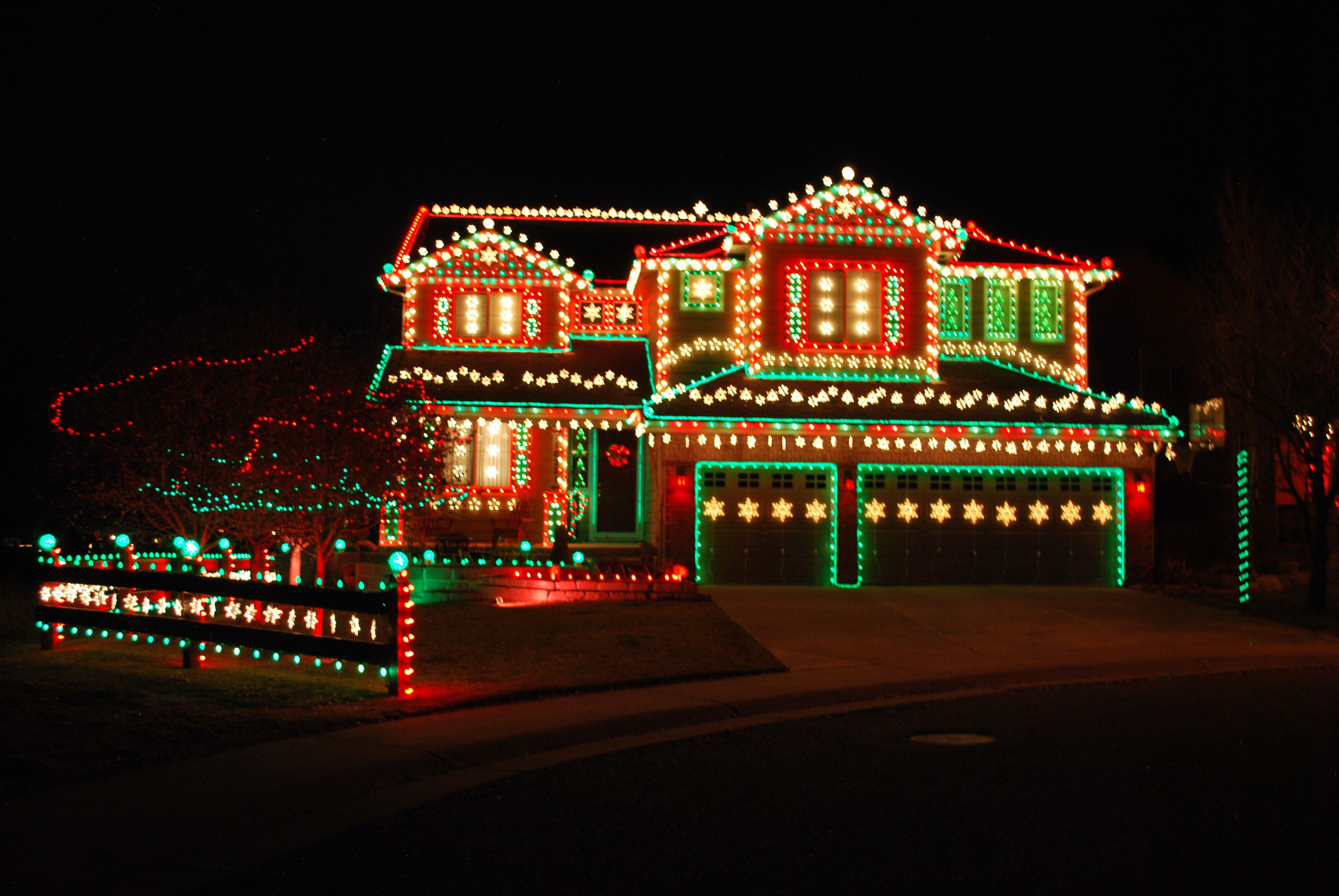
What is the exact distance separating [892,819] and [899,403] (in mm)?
14188

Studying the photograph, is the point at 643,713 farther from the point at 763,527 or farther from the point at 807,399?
the point at 807,399

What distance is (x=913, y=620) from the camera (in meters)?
16.2

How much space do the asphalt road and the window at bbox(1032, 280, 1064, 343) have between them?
47.6 feet

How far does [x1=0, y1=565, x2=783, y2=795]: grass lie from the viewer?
26.1 feet

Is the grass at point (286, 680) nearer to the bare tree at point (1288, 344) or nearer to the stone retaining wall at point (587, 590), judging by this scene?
the stone retaining wall at point (587, 590)

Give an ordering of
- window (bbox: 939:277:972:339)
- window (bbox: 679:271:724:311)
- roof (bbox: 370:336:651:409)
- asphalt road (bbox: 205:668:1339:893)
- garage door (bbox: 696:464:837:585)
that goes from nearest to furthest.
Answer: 1. asphalt road (bbox: 205:668:1339:893)
2. garage door (bbox: 696:464:837:585)
3. roof (bbox: 370:336:651:409)
4. window (bbox: 679:271:724:311)
5. window (bbox: 939:277:972:339)

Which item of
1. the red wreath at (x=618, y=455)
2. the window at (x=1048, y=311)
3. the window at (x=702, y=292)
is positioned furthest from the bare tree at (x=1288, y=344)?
the red wreath at (x=618, y=455)

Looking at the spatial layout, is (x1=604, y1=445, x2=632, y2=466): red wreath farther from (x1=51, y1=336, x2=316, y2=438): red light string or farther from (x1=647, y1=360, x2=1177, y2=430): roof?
(x1=51, y1=336, x2=316, y2=438): red light string

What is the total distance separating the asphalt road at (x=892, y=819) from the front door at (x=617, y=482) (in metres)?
16.3

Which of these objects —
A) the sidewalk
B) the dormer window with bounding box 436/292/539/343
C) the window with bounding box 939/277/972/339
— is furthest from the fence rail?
the window with bounding box 939/277/972/339

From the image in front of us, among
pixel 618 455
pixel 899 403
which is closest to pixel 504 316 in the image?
pixel 618 455

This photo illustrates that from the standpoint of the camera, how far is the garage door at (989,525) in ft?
66.7

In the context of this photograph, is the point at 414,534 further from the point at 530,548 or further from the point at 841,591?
the point at 841,591

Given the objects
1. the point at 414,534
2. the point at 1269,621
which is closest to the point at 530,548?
the point at 414,534
